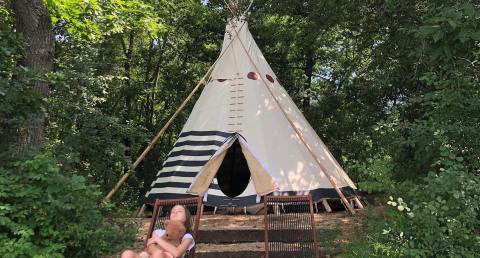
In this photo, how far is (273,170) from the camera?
26.5 feet

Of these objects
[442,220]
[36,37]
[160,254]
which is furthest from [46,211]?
[442,220]

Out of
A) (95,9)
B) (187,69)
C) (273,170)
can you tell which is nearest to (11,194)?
(95,9)

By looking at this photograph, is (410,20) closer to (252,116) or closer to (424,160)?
(424,160)

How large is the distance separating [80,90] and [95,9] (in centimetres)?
141

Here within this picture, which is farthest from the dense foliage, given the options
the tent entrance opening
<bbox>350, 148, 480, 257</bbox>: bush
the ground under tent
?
the tent entrance opening

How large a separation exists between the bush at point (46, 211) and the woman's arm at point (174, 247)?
2.13ft

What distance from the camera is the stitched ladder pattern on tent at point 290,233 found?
17.3ft

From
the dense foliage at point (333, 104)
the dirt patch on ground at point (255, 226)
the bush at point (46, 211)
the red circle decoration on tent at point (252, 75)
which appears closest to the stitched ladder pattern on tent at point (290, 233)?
the dirt patch on ground at point (255, 226)

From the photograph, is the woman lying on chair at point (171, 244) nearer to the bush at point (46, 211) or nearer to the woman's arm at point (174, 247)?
the woman's arm at point (174, 247)

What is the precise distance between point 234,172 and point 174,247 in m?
6.65

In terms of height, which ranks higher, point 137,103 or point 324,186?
point 137,103

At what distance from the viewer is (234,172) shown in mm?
10688

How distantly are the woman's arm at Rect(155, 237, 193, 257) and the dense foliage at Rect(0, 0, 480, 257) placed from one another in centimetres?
73

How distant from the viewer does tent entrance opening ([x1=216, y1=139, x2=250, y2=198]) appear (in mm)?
10469
